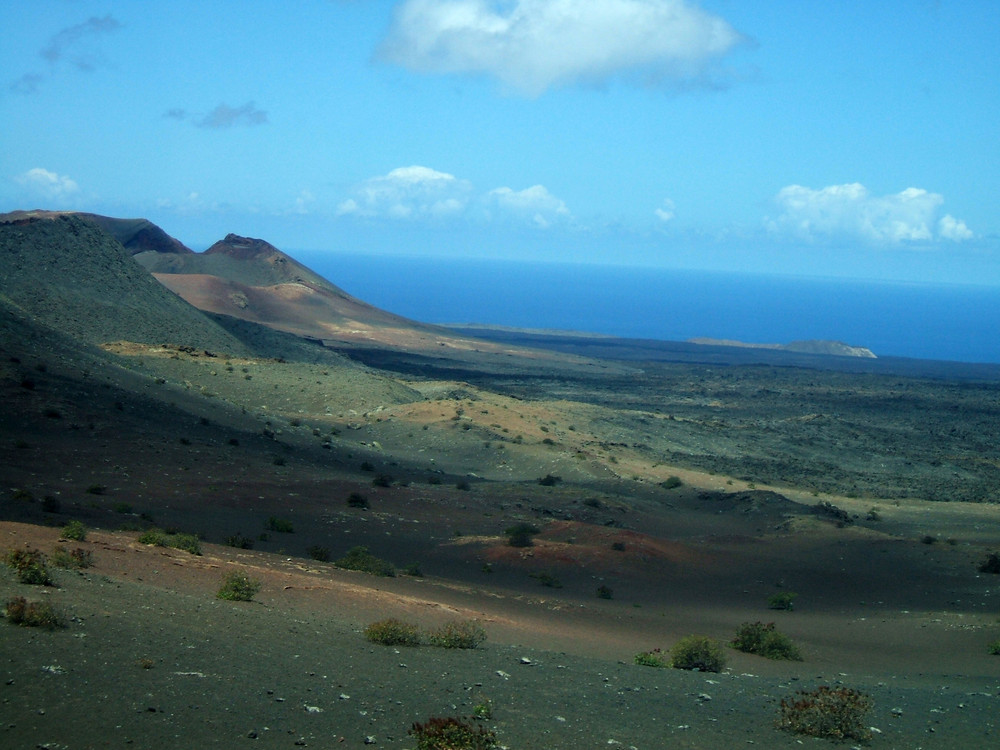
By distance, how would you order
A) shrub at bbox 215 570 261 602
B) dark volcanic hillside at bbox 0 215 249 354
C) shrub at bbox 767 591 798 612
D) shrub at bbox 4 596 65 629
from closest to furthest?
shrub at bbox 4 596 65 629
shrub at bbox 215 570 261 602
shrub at bbox 767 591 798 612
dark volcanic hillside at bbox 0 215 249 354

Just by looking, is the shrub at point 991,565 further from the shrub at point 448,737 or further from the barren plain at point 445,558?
the shrub at point 448,737

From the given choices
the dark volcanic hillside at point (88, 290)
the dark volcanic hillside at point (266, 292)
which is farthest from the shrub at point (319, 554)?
the dark volcanic hillside at point (266, 292)

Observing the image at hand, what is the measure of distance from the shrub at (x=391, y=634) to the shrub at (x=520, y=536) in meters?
11.2

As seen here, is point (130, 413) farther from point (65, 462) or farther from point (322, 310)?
point (322, 310)

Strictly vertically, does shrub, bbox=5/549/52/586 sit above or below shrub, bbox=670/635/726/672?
above

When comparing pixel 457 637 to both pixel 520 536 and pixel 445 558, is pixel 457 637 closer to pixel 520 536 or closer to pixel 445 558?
pixel 445 558

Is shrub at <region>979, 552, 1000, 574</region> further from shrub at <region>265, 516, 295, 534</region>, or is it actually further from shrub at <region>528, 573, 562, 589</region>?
shrub at <region>265, 516, 295, 534</region>

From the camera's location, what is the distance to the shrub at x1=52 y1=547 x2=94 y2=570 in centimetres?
1105

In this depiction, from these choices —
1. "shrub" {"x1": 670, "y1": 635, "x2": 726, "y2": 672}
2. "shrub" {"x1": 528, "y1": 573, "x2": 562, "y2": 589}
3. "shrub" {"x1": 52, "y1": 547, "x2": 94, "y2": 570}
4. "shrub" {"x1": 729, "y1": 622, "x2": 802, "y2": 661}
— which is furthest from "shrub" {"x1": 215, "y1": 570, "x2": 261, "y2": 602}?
"shrub" {"x1": 528, "y1": 573, "x2": 562, "y2": 589}

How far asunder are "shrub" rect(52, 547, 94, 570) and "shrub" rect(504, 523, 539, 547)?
1157 cm

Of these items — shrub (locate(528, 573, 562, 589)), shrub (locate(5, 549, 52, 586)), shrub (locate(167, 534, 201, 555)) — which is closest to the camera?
shrub (locate(5, 549, 52, 586))

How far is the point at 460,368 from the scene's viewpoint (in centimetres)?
8788

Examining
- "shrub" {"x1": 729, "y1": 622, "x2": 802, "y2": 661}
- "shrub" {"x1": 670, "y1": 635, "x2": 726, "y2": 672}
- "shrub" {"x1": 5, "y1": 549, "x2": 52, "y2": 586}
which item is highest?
"shrub" {"x1": 5, "y1": 549, "x2": 52, "y2": 586}

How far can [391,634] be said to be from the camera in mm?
10531
